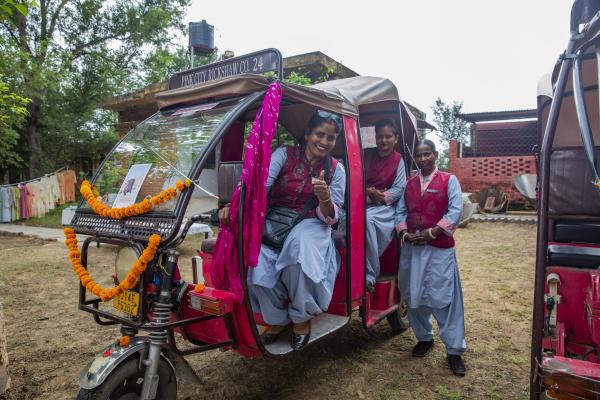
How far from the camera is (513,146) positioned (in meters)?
15.3

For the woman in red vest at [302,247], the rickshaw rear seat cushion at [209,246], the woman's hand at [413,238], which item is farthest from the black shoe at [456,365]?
the rickshaw rear seat cushion at [209,246]

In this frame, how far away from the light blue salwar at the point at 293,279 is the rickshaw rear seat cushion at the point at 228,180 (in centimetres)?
99

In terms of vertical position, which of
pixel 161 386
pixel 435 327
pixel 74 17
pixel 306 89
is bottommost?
pixel 435 327

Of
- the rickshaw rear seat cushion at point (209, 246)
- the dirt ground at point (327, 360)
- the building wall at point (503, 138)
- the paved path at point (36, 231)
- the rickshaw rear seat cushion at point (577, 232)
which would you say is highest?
the building wall at point (503, 138)

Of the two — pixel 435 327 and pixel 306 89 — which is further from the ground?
pixel 306 89

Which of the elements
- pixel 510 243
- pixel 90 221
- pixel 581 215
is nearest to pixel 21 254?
pixel 90 221

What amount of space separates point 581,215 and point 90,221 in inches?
117

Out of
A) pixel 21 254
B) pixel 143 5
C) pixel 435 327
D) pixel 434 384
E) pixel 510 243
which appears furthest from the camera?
pixel 143 5

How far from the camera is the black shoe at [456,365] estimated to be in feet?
11.2

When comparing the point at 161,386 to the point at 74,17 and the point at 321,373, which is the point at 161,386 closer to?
the point at 321,373

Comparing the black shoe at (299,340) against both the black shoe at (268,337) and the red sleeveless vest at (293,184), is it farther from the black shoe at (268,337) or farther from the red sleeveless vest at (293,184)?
the red sleeveless vest at (293,184)

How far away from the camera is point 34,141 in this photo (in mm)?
15875

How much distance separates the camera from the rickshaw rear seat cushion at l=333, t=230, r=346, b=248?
134 inches

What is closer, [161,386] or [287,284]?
[161,386]
